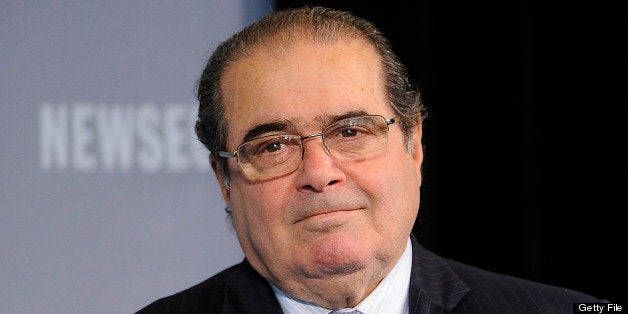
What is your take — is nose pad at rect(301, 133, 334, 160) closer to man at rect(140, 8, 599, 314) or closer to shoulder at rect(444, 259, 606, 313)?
man at rect(140, 8, 599, 314)

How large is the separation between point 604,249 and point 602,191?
19cm

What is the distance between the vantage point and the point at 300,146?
1571 mm

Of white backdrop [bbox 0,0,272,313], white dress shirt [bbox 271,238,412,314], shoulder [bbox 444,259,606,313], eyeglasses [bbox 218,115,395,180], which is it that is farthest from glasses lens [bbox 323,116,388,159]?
white backdrop [bbox 0,0,272,313]

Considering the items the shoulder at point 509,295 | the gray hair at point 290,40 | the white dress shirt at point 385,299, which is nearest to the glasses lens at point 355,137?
the gray hair at point 290,40

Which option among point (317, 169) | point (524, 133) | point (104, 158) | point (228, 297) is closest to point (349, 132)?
point (317, 169)

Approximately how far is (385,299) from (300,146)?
37 cm

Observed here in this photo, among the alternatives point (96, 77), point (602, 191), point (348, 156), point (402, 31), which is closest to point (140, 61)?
point (96, 77)

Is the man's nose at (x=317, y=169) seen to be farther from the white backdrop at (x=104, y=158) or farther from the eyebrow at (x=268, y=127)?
the white backdrop at (x=104, y=158)

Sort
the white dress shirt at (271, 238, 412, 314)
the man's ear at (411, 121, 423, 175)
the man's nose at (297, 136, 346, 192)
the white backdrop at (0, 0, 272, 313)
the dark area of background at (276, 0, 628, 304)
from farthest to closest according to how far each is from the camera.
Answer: the dark area of background at (276, 0, 628, 304)
the white backdrop at (0, 0, 272, 313)
the man's ear at (411, 121, 423, 175)
the white dress shirt at (271, 238, 412, 314)
the man's nose at (297, 136, 346, 192)

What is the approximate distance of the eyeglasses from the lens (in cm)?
157

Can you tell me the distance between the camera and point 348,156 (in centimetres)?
157

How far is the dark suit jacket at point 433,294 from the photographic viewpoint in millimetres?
1723

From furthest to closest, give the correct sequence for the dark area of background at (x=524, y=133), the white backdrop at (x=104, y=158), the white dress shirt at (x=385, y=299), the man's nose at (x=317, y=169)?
the dark area of background at (x=524, y=133) < the white backdrop at (x=104, y=158) < the white dress shirt at (x=385, y=299) < the man's nose at (x=317, y=169)

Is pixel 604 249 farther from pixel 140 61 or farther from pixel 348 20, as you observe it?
pixel 140 61
